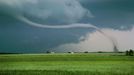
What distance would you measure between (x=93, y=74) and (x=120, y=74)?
2.76 m

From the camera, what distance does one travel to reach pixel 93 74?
32250 millimetres

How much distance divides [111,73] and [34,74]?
804cm

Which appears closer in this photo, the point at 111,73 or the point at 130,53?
the point at 111,73

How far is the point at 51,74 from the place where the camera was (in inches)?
1289

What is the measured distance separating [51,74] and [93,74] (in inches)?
170

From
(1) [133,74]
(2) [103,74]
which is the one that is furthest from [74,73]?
(1) [133,74]

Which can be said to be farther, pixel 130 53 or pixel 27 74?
pixel 130 53

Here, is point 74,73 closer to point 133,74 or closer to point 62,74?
point 62,74

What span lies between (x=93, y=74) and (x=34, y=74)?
6.00 metres

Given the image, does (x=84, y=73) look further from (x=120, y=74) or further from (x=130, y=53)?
(x=130, y=53)

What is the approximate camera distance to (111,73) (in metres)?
33.3

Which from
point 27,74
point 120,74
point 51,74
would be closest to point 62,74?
point 51,74

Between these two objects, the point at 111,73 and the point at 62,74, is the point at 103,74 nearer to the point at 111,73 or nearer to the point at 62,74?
the point at 111,73

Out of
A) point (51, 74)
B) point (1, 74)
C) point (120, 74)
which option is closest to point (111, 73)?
point (120, 74)
